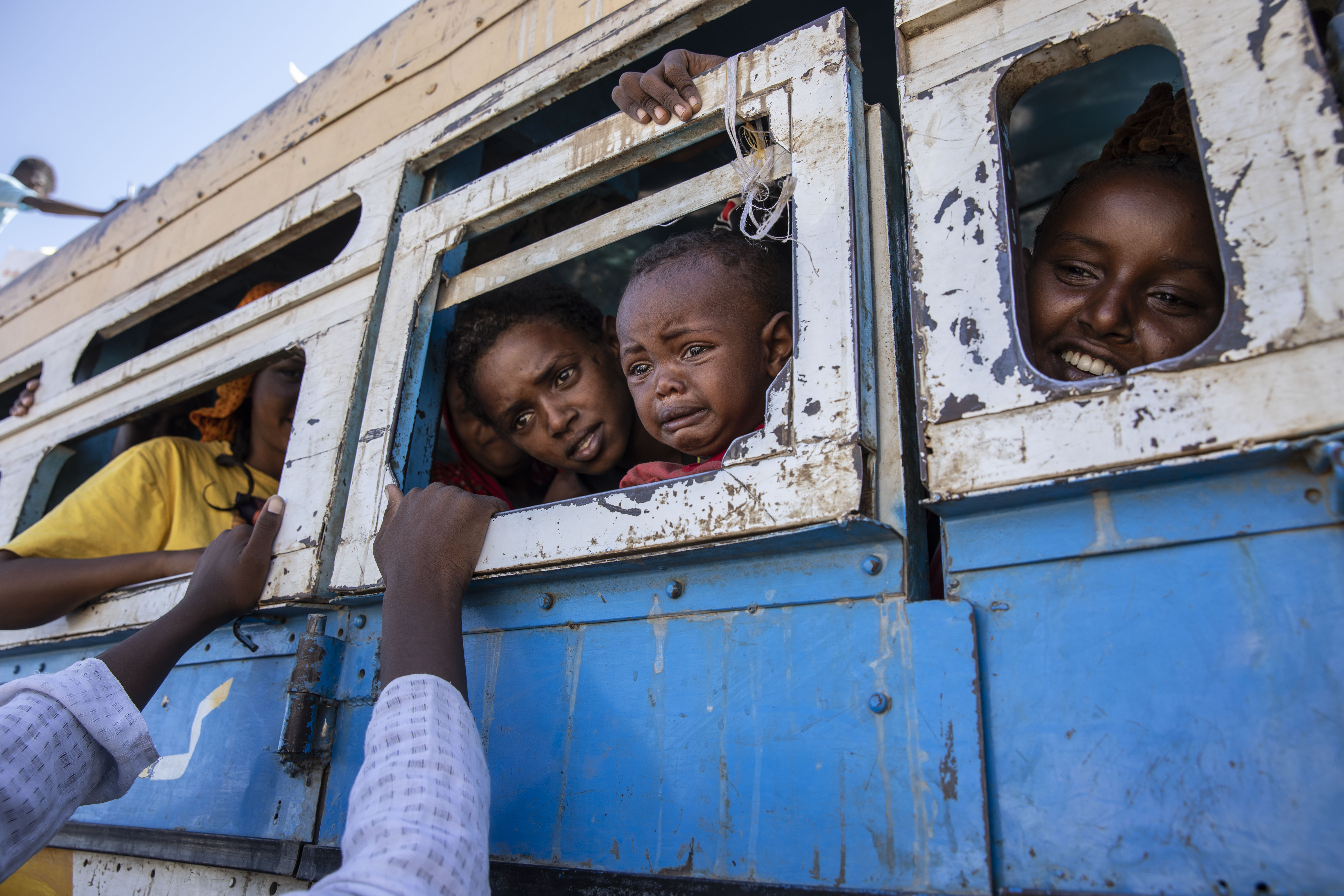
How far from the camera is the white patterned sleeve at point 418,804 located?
785mm

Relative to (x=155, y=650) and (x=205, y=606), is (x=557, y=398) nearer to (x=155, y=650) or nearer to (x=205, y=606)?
(x=205, y=606)

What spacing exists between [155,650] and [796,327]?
1.31 meters

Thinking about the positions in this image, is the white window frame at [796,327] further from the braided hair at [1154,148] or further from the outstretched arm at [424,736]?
the braided hair at [1154,148]

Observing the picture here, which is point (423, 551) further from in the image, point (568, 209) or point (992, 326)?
point (568, 209)

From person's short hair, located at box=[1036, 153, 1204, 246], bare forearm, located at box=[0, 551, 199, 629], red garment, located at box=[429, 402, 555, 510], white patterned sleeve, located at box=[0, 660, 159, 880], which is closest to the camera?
white patterned sleeve, located at box=[0, 660, 159, 880]

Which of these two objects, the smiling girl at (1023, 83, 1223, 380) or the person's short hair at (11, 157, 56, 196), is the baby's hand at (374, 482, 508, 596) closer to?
the smiling girl at (1023, 83, 1223, 380)

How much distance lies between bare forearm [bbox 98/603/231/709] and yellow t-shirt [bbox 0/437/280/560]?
63 cm

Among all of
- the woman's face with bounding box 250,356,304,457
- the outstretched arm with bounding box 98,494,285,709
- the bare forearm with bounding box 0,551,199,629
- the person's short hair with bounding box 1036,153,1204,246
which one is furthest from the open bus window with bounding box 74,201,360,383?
the person's short hair with bounding box 1036,153,1204,246

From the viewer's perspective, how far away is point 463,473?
7.50ft

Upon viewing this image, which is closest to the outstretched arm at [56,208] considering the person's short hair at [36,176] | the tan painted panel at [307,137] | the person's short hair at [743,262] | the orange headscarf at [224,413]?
the person's short hair at [36,176]

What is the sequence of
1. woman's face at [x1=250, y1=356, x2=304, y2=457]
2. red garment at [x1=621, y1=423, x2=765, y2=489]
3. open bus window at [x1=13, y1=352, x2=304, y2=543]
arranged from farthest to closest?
→ woman's face at [x1=250, y1=356, x2=304, y2=457], open bus window at [x1=13, y1=352, x2=304, y2=543], red garment at [x1=621, y1=423, x2=765, y2=489]

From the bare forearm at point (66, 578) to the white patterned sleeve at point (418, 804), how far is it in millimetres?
1209

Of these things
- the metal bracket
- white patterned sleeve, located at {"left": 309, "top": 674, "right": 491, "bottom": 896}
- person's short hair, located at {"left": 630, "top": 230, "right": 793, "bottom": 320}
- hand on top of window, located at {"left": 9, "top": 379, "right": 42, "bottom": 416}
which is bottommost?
white patterned sleeve, located at {"left": 309, "top": 674, "right": 491, "bottom": 896}

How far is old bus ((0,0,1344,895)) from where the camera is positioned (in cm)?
79
